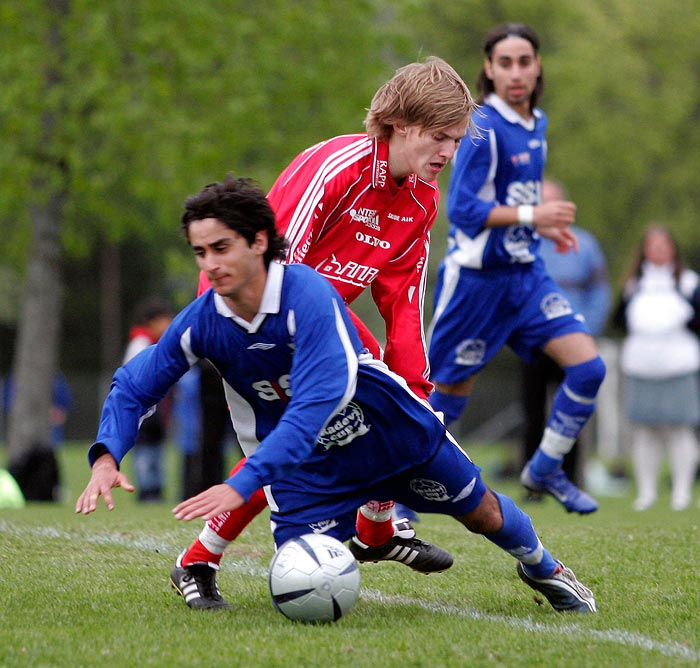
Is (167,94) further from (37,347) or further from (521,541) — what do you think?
(521,541)

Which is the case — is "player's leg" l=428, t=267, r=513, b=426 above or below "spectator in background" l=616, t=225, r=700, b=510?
above

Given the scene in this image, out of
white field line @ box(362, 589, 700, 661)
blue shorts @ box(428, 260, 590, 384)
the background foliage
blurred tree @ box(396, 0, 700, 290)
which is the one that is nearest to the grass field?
white field line @ box(362, 589, 700, 661)

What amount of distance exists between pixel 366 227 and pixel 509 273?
2194 millimetres

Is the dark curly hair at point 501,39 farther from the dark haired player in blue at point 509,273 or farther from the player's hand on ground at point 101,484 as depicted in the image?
the player's hand on ground at point 101,484

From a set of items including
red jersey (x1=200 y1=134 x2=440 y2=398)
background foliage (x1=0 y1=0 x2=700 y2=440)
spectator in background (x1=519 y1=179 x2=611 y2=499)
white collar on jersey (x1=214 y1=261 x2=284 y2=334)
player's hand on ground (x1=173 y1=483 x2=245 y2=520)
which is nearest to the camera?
player's hand on ground (x1=173 y1=483 x2=245 y2=520)

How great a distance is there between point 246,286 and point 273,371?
0.39 metres

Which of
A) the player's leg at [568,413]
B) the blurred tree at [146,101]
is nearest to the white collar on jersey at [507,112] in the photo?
the player's leg at [568,413]

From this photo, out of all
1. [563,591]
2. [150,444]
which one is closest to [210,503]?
[563,591]

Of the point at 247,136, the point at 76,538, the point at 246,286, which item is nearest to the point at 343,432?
the point at 246,286

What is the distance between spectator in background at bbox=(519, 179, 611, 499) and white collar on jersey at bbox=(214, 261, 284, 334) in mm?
6631

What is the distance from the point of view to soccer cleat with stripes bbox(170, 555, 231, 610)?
5.41 metres

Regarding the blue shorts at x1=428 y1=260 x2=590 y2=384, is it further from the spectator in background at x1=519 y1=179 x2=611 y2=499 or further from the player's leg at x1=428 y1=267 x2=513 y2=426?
the spectator in background at x1=519 y1=179 x2=611 y2=499

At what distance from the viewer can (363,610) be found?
17.9 feet

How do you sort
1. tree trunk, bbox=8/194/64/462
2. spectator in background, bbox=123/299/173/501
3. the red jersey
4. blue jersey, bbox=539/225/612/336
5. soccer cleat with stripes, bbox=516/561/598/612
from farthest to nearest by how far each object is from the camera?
tree trunk, bbox=8/194/64/462 < spectator in background, bbox=123/299/173/501 < blue jersey, bbox=539/225/612/336 < the red jersey < soccer cleat with stripes, bbox=516/561/598/612
